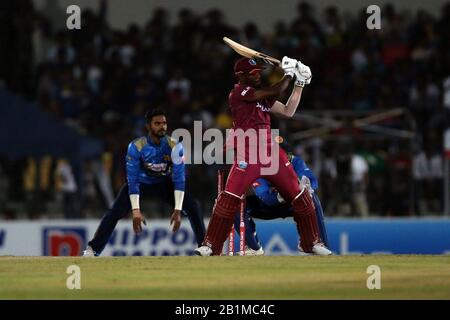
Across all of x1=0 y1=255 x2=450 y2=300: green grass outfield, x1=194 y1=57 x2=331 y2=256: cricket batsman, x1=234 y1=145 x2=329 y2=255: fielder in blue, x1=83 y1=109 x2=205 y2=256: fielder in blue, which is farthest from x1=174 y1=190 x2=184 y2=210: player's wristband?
x1=0 y1=255 x2=450 y2=300: green grass outfield

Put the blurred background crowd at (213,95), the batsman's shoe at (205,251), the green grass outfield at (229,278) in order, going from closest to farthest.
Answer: the green grass outfield at (229,278) → the batsman's shoe at (205,251) → the blurred background crowd at (213,95)

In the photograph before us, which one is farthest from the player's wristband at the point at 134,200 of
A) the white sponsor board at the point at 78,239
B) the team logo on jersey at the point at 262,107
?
the white sponsor board at the point at 78,239

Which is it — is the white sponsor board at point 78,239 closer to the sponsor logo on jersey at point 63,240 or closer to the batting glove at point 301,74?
the sponsor logo on jersey at point 63,240

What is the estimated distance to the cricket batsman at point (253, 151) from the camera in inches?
508

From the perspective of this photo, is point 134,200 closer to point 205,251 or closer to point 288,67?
point 205,251

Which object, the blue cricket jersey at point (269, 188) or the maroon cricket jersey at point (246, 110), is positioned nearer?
the maroon cricket jersey at point (246, 110)

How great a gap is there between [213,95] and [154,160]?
9.96 m

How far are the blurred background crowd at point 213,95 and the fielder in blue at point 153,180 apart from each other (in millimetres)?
7267

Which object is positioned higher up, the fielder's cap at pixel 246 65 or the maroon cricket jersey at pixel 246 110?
the fielder's cap at pixel 246 65

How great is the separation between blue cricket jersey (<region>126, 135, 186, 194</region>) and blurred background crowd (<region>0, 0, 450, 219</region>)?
7585 millimetres

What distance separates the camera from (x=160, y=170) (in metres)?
14.2

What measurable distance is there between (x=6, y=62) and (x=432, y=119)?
761 centimetres

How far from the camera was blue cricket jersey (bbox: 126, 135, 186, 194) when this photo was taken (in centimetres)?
1402

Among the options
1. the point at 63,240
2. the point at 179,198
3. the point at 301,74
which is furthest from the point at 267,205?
the point at 63,240
